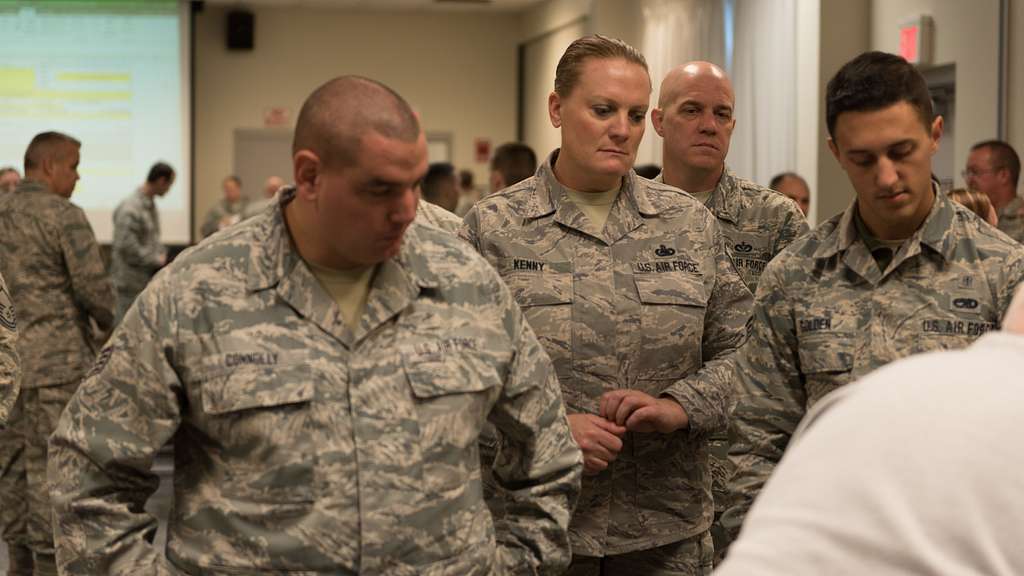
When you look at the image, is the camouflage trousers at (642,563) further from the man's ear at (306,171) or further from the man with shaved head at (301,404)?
the man's ear at (306,171)

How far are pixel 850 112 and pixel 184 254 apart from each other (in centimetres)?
107

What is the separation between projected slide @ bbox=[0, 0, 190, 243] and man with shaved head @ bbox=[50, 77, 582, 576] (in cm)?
1096

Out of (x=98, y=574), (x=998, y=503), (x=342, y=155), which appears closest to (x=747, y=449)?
(x=342, y=155)

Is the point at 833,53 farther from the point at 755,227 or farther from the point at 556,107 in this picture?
the point at 556,107

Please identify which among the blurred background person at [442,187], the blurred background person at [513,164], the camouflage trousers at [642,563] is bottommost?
the camouflage trousers at [642,563]

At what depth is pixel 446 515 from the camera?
1812 mm

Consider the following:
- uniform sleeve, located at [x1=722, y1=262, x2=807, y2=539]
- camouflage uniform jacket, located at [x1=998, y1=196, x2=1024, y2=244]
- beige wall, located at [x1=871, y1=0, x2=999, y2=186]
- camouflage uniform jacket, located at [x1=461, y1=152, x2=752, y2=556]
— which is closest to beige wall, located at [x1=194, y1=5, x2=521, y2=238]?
beige wall, located at [x1=871, y1=0, x2=999, y2=186]

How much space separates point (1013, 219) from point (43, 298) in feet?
13.9

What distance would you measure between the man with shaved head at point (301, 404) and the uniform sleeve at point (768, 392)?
2.03ft

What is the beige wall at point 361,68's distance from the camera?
13484mm

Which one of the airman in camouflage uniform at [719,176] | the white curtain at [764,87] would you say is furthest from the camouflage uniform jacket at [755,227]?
the white curtain at [764,87]

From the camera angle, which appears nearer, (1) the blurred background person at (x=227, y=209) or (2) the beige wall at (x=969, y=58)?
(2) the beige wall at (x=969, y=58)

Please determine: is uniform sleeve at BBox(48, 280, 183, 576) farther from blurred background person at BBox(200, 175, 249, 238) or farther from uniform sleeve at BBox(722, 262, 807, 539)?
blurred background person at BBox(200, 175, 249, 238)

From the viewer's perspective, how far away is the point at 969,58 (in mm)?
6910
